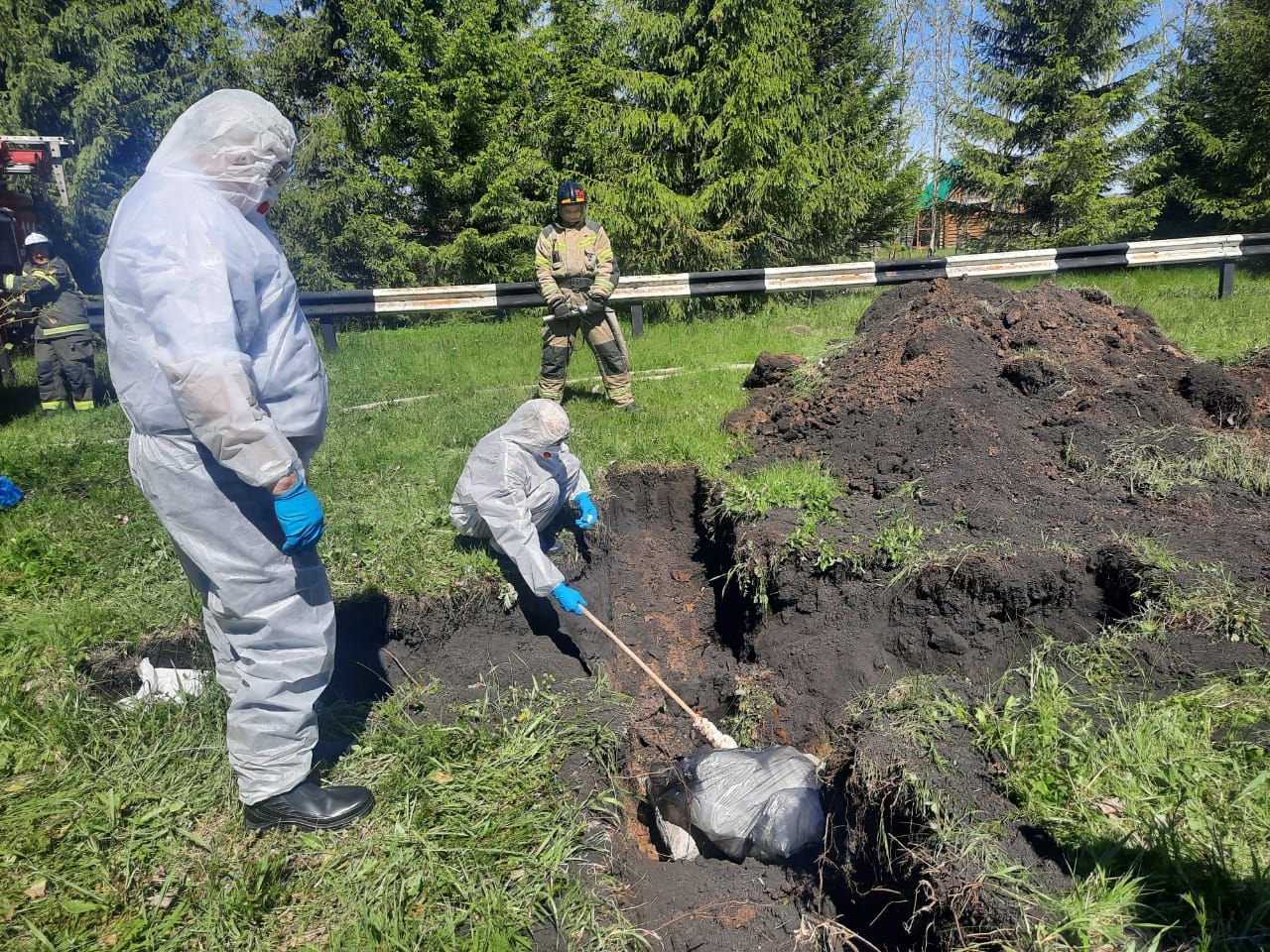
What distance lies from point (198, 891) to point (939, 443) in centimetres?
453

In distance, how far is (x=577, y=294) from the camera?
7.33m

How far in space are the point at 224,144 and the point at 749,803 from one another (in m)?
3.18

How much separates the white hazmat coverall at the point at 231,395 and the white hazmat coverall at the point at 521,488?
4.25ft

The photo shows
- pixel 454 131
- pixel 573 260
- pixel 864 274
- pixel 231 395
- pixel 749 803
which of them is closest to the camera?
pixel 231 395

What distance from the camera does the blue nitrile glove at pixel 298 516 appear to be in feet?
8.64

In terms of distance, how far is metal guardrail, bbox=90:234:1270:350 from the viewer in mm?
10594

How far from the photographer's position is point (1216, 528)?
13.1 ft

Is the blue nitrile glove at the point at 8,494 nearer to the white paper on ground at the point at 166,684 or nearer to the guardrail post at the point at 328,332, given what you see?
the white paper on ground at the point at 166,684

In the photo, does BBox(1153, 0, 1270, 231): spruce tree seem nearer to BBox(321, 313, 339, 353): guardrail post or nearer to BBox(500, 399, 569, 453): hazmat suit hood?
BBox(321, 313, 339, 353): guardrail post

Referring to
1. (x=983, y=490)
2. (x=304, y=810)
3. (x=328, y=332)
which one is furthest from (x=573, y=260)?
(x=304, y=810)

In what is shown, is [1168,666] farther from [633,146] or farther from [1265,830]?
[633,146]

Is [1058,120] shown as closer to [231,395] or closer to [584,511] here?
[584,511]

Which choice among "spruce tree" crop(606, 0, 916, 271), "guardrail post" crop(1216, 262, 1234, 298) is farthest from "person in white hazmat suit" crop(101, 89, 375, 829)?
"guardrail post" crop(1216, 262, 1234, 298)

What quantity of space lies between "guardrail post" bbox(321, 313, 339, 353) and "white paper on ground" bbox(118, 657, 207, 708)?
6.96 meters
